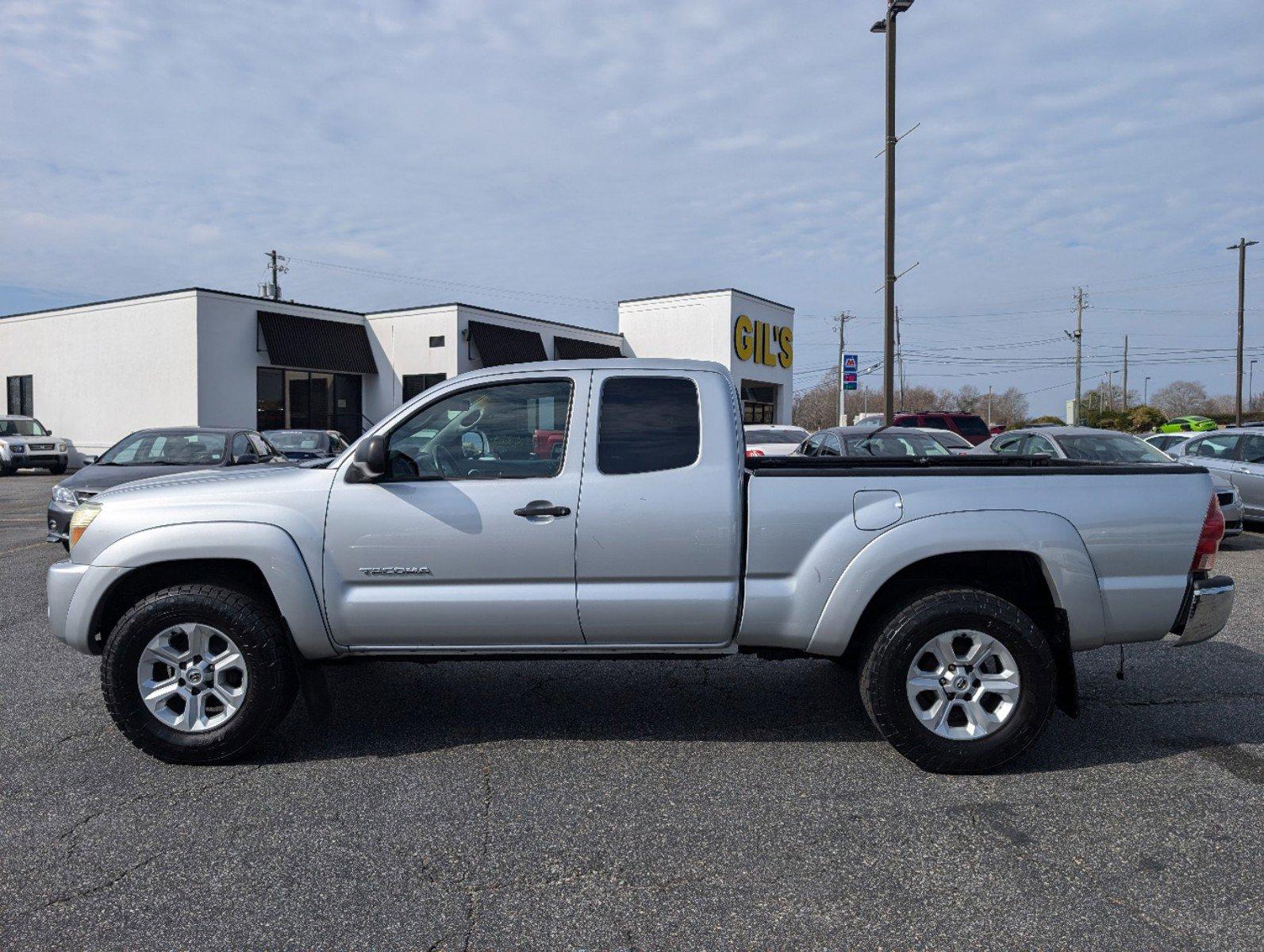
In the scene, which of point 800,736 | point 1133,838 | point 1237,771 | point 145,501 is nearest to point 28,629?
point 145,501

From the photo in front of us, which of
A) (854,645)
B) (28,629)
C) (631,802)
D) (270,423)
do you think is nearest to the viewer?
(631,802)

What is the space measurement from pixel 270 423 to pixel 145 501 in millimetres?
27009

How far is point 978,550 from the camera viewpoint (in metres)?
4.37

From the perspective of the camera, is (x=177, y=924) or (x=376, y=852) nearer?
(x=177, y=924)

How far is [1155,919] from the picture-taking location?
10.2ft

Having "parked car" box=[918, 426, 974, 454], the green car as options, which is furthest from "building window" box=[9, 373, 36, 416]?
the green car

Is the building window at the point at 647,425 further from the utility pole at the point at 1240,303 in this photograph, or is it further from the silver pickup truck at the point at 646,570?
the utility pole at the point at 1240,303

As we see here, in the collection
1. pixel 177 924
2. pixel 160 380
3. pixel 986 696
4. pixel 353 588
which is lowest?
pixel 177 924

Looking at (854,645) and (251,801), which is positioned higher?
(854,645)

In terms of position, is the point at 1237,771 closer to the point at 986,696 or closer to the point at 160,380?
the point at 986,696

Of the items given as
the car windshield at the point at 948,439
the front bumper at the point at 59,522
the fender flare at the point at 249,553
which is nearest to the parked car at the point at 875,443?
the car windshield at the point at 948,439

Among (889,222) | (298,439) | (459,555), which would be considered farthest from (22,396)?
(459,555)

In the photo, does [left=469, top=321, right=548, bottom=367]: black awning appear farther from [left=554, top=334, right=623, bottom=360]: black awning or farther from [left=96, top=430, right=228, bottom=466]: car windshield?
[left=96, top=430, right=228, bottom=466]: car windshield

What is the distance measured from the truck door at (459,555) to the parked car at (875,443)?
9017 millimetres
